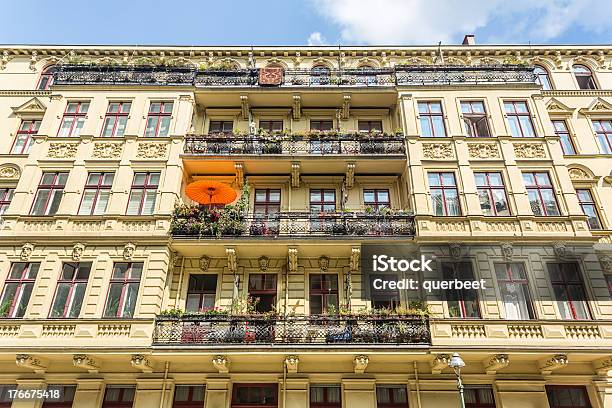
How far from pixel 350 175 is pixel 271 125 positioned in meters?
5.00

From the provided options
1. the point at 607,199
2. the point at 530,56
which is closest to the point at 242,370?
the point at 607,199

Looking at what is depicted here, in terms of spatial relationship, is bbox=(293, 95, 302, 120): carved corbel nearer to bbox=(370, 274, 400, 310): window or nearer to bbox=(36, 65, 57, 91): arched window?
bbox=(370, 274, 400, 310): window

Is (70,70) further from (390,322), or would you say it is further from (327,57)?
(390,322)

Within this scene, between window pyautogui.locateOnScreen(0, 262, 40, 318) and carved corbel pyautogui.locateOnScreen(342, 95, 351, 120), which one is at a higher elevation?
carved corbel pyautogui.locateOnScreen(342, 95, 351, 120)

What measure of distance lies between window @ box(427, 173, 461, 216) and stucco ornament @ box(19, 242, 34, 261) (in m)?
15.9

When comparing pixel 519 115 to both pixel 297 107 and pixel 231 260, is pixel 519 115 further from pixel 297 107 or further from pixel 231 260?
pixel 231 260

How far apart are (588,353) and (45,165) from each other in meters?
22.0

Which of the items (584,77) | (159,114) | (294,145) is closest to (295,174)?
(294,145)

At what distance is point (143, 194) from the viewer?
55.1ft

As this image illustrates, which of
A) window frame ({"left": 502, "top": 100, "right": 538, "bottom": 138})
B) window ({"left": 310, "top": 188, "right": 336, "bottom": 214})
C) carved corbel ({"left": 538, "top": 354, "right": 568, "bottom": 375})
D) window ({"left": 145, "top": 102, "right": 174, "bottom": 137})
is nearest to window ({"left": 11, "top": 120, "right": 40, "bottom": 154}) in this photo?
window ({"left": 145, "top": 102, "right": 174, "bottom": 137})

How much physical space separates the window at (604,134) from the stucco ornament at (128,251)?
21770 mm

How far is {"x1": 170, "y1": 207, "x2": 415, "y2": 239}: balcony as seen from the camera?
1606 centimetres

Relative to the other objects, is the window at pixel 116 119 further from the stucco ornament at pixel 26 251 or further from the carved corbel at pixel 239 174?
the stucco ornament at pixel 26 251

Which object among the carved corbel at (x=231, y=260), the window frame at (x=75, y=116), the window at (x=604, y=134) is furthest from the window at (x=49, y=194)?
the window at (x=604, y=134)
